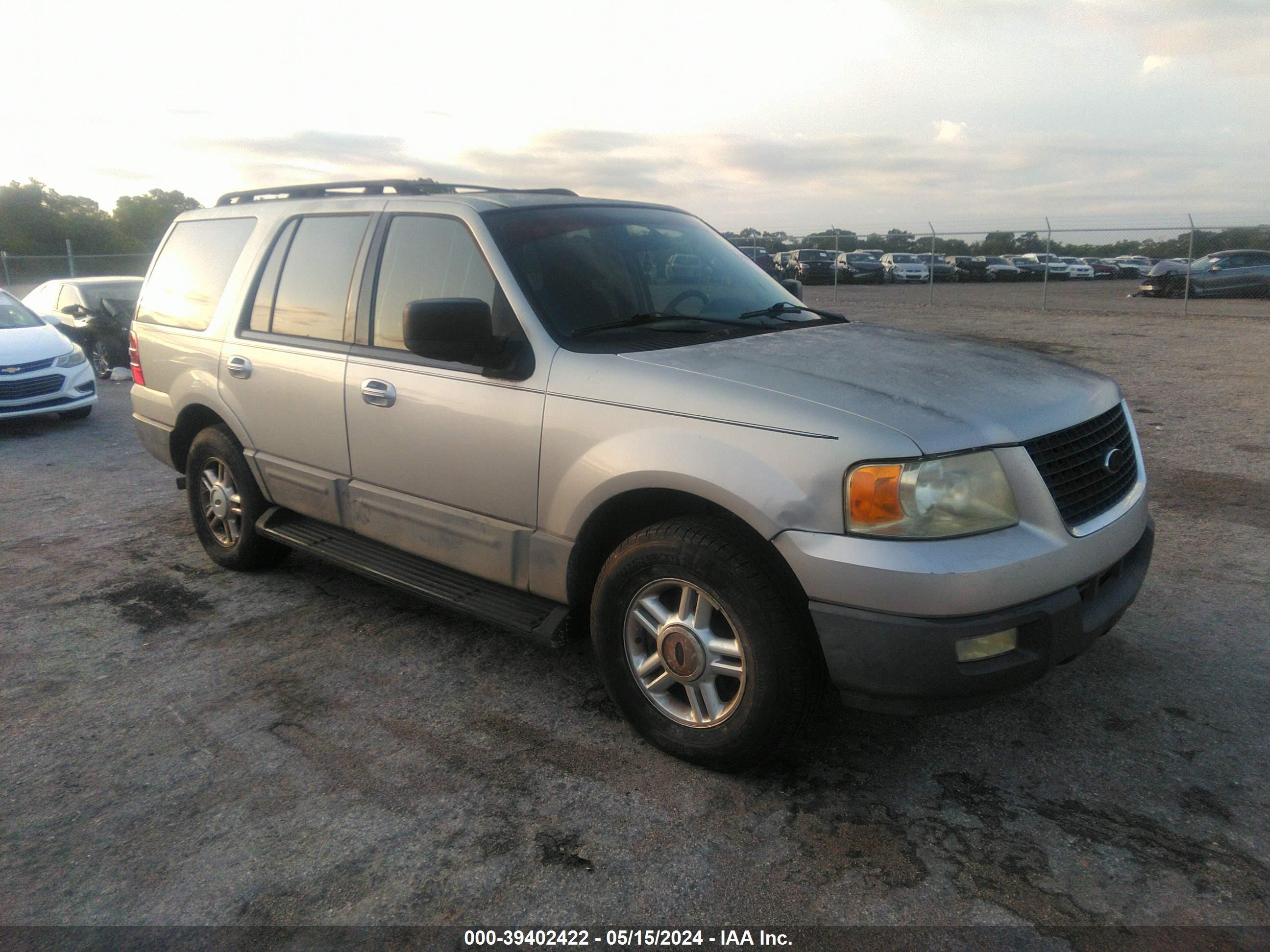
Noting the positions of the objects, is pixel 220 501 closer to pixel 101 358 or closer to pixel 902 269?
pixel 101 358

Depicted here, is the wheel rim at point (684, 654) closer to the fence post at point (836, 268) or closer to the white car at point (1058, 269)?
the fence post at point (836, 268)

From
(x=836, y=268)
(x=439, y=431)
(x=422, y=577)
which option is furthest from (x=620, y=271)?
(x=836, y=268)

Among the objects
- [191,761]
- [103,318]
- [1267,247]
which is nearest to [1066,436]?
[191,761]

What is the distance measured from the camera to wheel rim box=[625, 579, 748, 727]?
293 centimetres

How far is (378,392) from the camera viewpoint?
152 inches

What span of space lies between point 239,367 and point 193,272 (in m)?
0.91

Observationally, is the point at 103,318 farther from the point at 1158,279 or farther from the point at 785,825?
the point at 1158,279

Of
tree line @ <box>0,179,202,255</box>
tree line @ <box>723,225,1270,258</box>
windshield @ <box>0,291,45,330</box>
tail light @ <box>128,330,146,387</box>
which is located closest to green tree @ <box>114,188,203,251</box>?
tree line @ <box>0,179,202,255</box>

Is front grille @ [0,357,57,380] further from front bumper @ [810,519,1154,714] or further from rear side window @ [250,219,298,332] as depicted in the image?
front bumper @ [810,519,1154,714]

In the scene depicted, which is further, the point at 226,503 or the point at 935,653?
the point at 226,503

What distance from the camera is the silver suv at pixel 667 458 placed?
2615mm

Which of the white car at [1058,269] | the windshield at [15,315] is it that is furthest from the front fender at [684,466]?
the white car at [1058,269]

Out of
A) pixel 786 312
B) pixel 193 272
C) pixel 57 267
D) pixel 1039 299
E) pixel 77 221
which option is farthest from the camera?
pixel 77 221

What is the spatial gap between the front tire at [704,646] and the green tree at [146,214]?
52.7 meters
